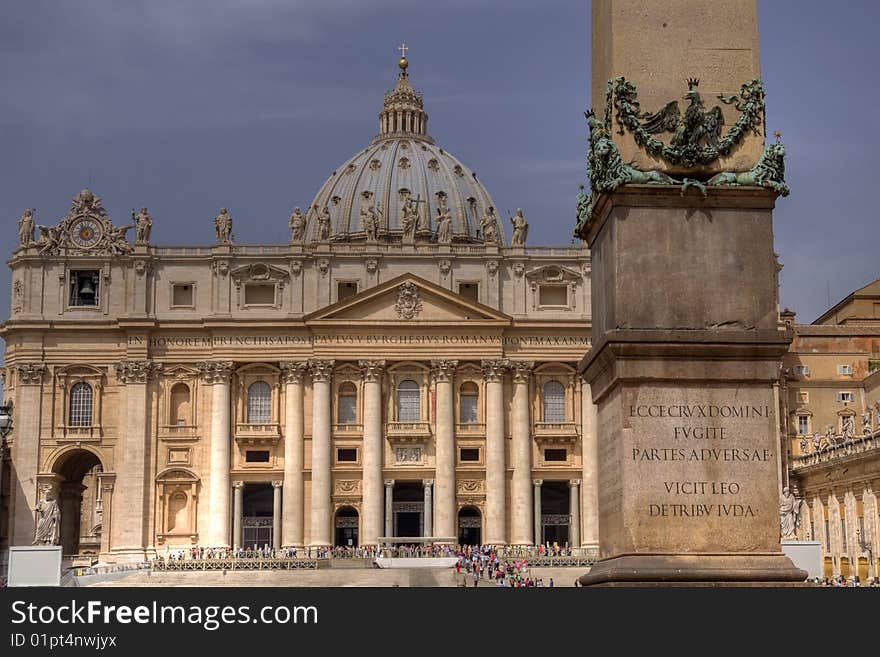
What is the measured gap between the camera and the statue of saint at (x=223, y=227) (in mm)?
92688

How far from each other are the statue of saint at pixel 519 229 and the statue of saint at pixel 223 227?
17820 millimetres

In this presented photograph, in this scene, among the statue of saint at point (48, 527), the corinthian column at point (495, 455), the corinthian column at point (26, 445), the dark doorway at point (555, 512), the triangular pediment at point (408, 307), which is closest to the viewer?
the statue of saint at point (48, 527)

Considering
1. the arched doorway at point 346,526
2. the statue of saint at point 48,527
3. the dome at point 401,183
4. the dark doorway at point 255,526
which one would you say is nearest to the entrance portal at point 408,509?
the arched doorway at point 346,526

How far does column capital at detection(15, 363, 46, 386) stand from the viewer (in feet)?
296

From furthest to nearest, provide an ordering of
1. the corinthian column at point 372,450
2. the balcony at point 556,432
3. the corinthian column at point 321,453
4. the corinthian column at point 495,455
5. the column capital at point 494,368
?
the column capital at point 494,368
the balcony at point 556,432
the corinthian column at point 495,455
the corinthian column at point 372,450
the corinthian column at point 321,453

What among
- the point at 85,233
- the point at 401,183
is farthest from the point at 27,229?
the point at 401,183

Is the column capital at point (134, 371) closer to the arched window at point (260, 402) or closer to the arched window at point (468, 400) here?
the arched window at point (260, 402)

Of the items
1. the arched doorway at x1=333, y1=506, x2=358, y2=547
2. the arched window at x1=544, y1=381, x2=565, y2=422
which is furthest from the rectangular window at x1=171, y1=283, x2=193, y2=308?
the arched window at x1=544, y1=381, x2=565, y2=422

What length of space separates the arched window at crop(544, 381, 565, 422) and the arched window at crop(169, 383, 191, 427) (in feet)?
72.1

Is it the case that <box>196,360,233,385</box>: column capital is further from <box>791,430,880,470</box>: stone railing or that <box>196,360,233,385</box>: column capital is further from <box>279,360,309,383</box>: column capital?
<box>791,430,880,470</box>: stone railing

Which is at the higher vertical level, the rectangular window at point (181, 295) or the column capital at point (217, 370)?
the rectangular window at point (181, 295)
